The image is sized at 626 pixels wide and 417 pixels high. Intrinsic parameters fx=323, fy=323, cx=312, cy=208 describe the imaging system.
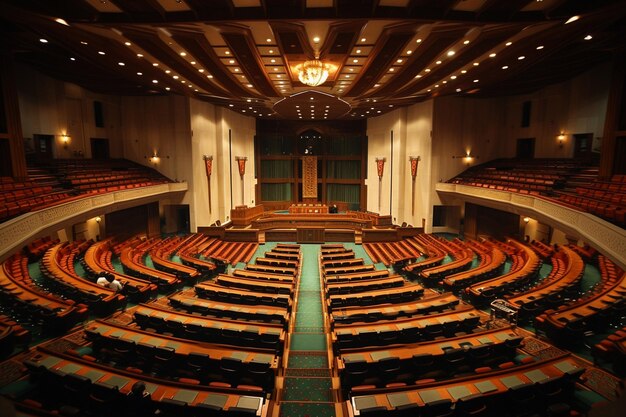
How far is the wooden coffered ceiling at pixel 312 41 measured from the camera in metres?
7.55

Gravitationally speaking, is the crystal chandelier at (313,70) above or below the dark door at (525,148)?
above

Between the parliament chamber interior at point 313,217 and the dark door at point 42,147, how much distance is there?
121 millimetres

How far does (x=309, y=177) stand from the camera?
85.4 ft

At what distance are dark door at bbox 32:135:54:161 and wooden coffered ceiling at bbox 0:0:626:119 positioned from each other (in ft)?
9.53

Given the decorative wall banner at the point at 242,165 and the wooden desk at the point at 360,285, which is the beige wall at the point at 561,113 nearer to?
the wooden desk at the point at 360,285

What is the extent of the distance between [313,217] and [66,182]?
12438 mm

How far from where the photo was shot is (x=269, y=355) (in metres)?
5.54

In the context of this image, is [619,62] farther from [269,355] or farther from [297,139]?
[297,139]

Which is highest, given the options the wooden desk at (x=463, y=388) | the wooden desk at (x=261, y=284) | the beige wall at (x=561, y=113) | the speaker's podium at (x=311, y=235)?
the beige wall at (x=561, y=113)

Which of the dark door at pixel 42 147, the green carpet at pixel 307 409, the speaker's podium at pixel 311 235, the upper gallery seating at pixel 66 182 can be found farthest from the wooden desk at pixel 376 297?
the dark door at pixel 42 147

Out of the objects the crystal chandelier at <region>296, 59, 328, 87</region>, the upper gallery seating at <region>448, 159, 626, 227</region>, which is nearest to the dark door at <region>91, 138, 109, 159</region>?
the crystal chandelier at <region>296, 59, 328, 87</region>

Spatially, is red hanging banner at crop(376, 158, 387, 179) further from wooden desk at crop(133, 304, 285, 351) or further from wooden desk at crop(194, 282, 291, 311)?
wooden desk at crop(133, 304, 285, 351)

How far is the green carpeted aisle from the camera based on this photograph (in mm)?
4977

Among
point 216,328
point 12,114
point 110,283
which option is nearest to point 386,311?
point 216,328
